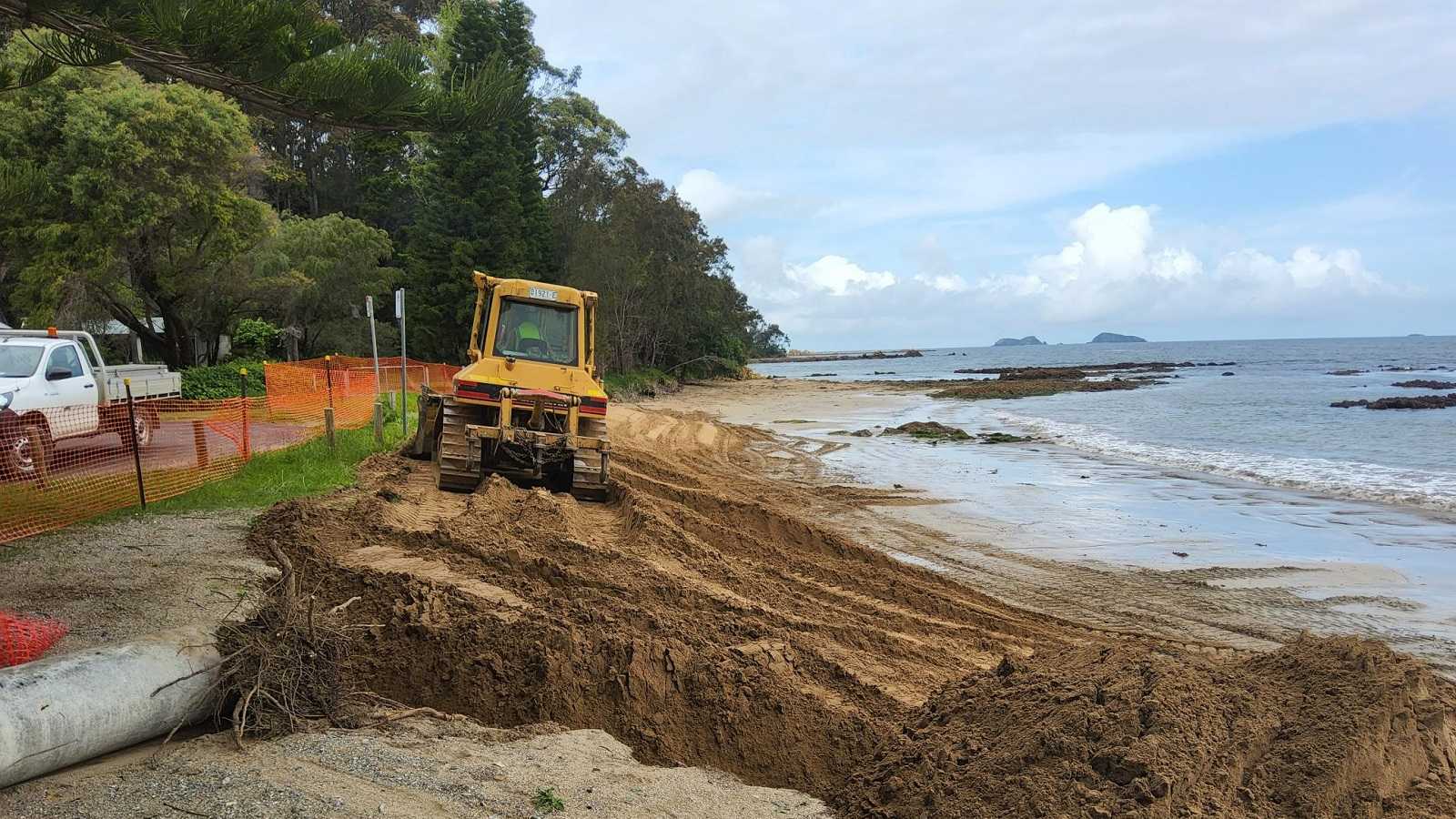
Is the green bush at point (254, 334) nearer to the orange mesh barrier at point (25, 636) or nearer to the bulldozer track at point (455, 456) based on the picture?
Answer: the bulldozer track at point (455, 456)

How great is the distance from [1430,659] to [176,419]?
12185 millimetres

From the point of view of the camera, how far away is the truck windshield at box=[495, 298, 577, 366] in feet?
39.5

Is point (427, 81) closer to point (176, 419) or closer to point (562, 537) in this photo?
point (562, 537)

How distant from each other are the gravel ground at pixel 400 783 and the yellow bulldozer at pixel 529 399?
6.48 metres

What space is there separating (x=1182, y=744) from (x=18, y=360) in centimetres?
1366

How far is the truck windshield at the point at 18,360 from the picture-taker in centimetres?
1219

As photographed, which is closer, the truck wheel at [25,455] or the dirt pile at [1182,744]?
the dirt pile at [1182,744]

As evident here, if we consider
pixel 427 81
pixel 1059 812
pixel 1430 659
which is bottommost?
pixel 1430 659

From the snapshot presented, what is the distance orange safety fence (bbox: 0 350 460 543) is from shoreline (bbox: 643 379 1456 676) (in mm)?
7494

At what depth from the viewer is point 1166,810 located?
144 inches

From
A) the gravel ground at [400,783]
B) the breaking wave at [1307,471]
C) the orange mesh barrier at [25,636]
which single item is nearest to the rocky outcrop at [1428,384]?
the breaking wave at [1307,471]

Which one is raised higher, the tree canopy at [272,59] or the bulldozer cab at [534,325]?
the tree canopy at [272,59]

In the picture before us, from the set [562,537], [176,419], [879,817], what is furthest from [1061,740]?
[176,419]

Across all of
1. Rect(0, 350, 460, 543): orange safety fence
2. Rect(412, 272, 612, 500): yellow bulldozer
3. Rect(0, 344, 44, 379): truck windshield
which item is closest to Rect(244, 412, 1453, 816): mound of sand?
Rect(0, 350, 460, 543): orange safety fence
